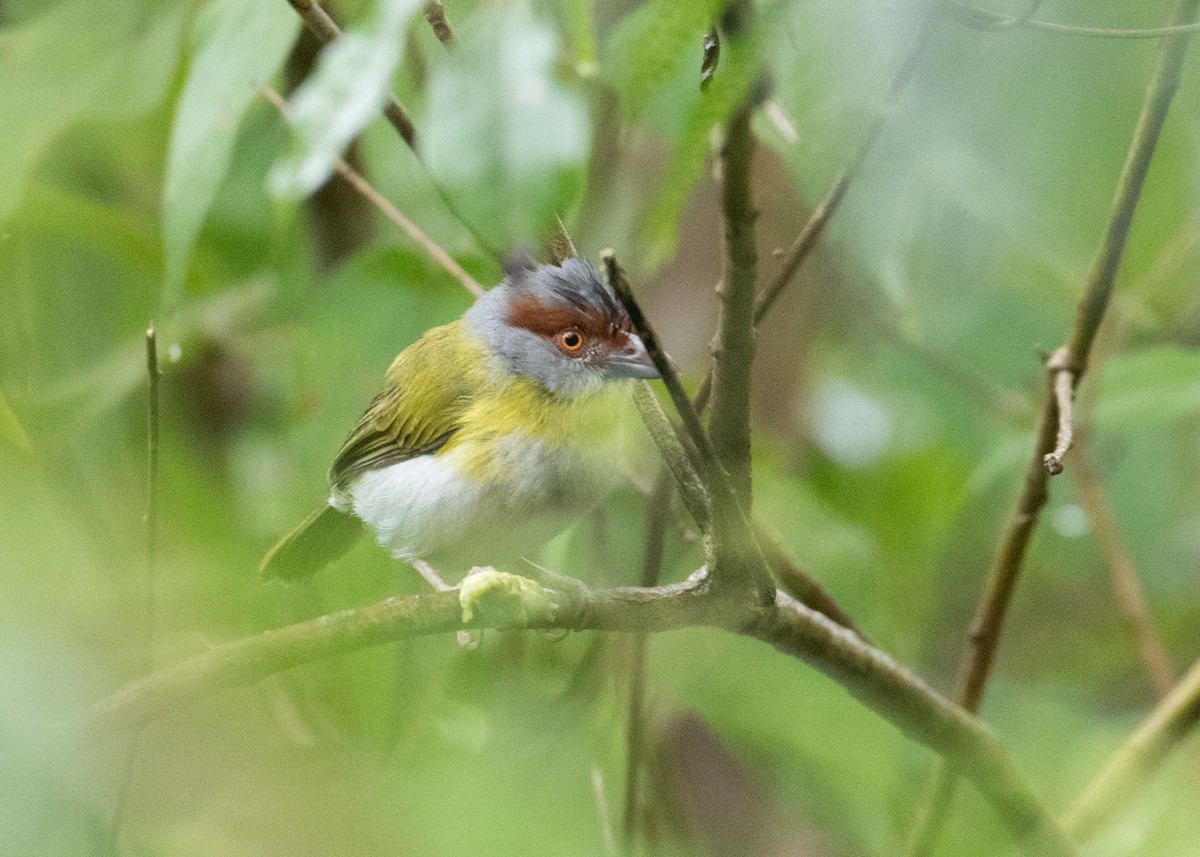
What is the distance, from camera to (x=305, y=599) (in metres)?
1.40

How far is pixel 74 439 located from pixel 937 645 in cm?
189

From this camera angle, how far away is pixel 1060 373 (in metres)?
1.29

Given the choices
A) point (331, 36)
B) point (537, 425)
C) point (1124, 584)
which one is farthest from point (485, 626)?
point (1124, 584)

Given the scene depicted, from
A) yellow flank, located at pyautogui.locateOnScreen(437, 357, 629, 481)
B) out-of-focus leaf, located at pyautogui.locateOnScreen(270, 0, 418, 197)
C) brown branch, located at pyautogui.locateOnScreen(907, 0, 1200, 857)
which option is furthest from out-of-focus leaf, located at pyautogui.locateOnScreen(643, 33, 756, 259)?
yellow flank, located at pyautogui.locateOnScreen(437, 357, 629, 481)

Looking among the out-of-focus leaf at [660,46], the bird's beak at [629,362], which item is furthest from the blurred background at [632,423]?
the bird's beak at [629,362]

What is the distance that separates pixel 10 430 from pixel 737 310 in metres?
0.67

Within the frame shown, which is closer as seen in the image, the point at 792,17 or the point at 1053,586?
the point at 792,17

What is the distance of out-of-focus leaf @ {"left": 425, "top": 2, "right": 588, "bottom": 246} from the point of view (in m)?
0.63

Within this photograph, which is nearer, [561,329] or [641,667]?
[561,329]

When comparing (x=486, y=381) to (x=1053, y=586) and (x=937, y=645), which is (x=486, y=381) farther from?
(x=1053, y=586)

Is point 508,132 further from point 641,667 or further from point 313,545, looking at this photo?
point 641,667

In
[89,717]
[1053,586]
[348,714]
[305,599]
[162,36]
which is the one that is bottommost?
[1053,586]

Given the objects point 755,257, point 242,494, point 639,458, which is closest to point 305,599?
point 639,458

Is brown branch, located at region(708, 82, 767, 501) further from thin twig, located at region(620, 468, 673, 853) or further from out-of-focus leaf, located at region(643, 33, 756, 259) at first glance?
thin twig, located at region(620, 468, 673, 853)
